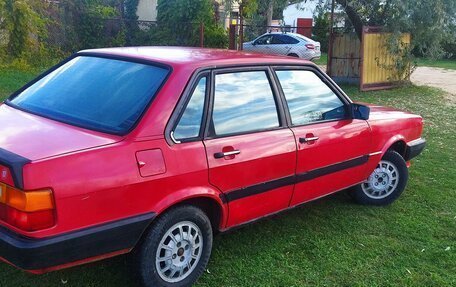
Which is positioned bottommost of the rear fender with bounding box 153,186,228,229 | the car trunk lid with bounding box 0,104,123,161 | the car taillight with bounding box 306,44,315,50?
the rear fender with bounding box 153,186,228,229

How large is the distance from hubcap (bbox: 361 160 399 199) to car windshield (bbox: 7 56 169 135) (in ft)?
8.61

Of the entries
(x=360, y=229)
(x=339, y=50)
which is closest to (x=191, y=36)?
(x=339, y=50)

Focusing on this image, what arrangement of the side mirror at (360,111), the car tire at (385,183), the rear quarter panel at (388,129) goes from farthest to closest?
1. the car tire at (385,183)
2. the rear quarter panel at (388,129)
3. the side mirror at (360,111)

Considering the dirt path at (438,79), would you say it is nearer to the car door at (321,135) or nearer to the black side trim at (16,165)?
the car door at (321,135)

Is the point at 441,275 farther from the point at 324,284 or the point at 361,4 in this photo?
the point at 361,4

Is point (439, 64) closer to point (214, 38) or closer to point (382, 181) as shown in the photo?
point (214, 38)

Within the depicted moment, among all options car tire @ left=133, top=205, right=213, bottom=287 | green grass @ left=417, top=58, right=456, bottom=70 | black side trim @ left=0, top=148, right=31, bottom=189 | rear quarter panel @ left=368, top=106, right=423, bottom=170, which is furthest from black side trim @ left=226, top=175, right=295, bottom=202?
green grass @ left=417, top=58, right=456, bottom=70

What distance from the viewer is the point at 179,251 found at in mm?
3262

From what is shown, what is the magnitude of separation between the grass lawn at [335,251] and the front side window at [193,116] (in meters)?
0.96

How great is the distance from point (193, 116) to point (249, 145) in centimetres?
49

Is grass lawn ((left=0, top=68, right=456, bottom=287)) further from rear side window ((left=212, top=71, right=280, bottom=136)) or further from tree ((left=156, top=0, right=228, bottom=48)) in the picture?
tree ((left=156, top=0, right=228, bottom=48))

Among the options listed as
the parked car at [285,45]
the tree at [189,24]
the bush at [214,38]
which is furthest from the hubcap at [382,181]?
the parked car at [285,45]

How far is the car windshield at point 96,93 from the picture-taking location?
3141 mm

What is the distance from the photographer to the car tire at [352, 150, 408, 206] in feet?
16.5
